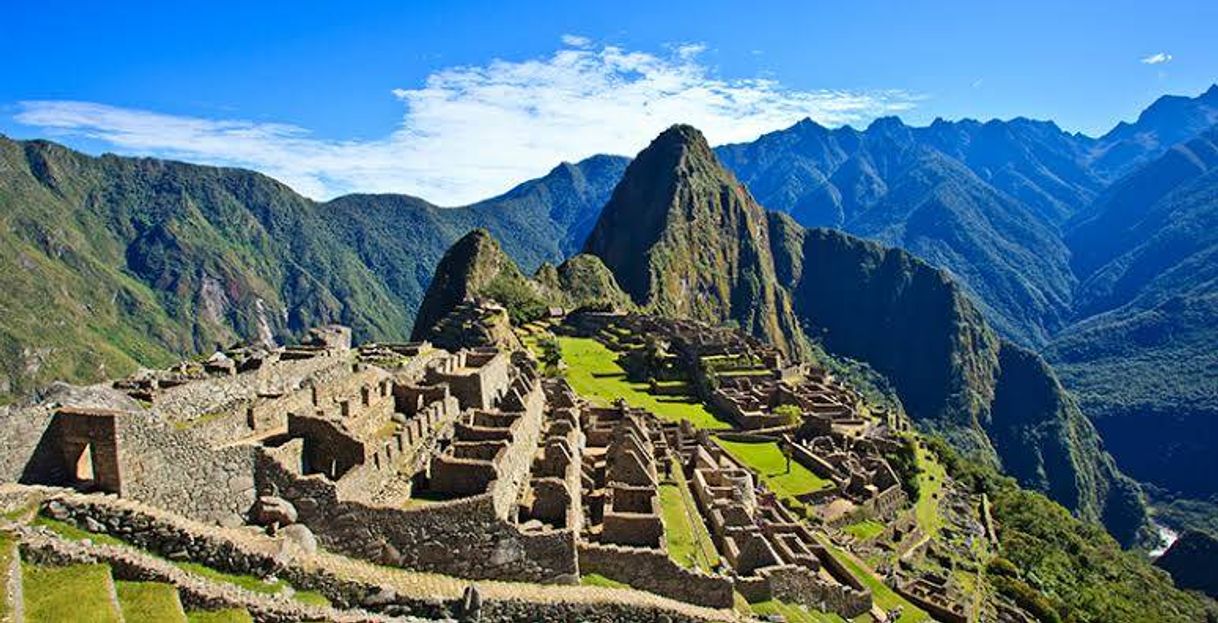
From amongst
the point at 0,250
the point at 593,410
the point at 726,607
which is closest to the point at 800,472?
the point at 593,410

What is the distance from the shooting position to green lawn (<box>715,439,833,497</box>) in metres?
50.8

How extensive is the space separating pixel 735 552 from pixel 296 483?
16.3m

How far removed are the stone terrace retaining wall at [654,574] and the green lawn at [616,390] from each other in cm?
3353

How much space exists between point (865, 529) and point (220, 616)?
145 ft

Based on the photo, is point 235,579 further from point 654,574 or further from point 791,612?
point 791,612

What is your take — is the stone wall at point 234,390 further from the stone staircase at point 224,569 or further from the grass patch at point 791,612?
the grass patch at point 791,612

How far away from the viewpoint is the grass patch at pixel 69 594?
470 inches

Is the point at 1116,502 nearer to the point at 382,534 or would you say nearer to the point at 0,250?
the point at 382,534

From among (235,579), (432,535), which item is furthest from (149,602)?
(432,535)

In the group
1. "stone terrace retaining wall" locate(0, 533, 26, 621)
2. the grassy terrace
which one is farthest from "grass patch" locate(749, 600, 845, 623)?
"stone terrace retaining wall" locate(0, 533, 26, 621)

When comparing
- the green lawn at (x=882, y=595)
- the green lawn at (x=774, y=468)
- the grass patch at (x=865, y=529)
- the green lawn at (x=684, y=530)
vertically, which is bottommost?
the grass patch at (x=865, y=529)

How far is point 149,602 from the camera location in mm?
13461

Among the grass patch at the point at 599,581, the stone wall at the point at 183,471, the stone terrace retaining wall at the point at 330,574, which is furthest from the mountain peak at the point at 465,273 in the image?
the stone terrace retaining wall at the point at 330,574

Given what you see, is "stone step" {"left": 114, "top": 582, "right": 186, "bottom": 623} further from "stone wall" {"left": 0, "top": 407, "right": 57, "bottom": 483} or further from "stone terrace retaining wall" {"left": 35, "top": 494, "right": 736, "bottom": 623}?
"stone wall" {"left": 0, "top": 407, "right": 57, "bottom": 483}
